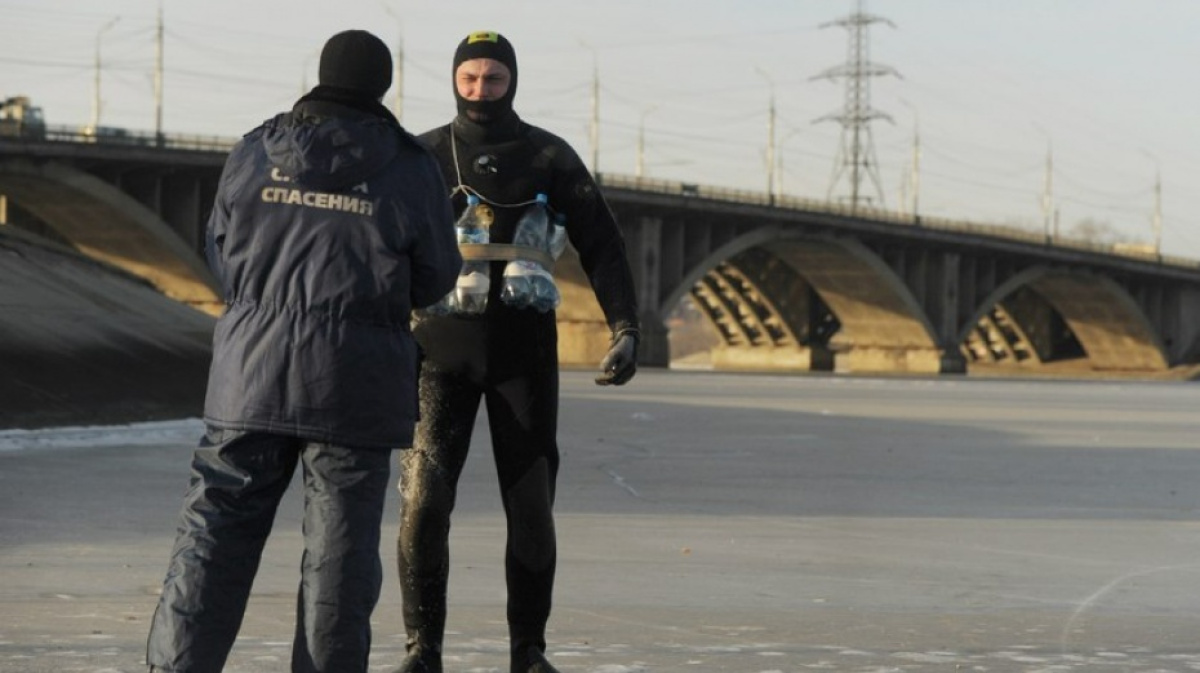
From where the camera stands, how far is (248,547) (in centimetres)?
498

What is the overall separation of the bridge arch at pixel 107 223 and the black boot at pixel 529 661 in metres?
57.0

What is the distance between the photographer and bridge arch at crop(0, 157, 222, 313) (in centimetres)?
6297

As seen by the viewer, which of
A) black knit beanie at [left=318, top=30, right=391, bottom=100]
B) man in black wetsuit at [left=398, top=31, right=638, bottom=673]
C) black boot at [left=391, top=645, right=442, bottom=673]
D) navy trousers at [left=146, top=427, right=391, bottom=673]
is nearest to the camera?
navy trousers at [left=146, top=427, right=391, bottom=673]

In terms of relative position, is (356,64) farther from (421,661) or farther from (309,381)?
(421,661)

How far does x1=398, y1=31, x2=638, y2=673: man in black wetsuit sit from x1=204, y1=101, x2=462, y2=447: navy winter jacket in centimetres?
120

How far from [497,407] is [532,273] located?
1.34 feet

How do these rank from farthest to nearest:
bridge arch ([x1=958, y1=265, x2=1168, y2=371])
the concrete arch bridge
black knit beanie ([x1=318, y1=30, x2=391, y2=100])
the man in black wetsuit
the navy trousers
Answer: bridge arch ([x1=958, y1=265, x2=1168, y2=371]) → the concrete arch bridge → the man in black wetsuit → black knit beanie ([x1=318, y1=30, x2=391, y2=100]) → the navy trousers

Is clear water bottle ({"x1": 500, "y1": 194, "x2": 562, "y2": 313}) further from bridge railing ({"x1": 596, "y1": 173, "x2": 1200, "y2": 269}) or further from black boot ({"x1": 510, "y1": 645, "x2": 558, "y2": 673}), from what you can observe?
bridge railing ({"x1": 596, "y1": 173, "x2": 1200, "y2": 269})

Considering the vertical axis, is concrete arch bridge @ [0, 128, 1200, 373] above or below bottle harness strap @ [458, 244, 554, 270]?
above

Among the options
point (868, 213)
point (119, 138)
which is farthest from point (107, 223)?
point (868, 213)

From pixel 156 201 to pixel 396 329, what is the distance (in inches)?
2467

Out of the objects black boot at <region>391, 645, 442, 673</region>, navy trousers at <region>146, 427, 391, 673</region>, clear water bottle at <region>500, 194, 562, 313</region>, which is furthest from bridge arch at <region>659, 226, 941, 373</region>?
navy trousers at <region>146, 427, 391, 673</region>

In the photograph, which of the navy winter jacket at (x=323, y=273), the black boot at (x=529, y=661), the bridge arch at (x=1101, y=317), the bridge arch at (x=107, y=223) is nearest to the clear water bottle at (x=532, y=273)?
the black boot at (x=529, y=661)

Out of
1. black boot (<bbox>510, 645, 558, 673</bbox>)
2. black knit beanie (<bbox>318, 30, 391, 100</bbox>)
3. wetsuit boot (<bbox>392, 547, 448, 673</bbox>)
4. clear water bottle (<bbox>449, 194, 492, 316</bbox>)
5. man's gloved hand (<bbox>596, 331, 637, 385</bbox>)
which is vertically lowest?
black boot (<bbox>510, 645, 558, 673</bbox>)
